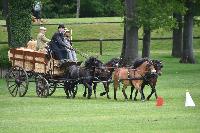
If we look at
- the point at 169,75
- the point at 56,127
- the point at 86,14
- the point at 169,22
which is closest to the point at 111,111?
the point at 56,127

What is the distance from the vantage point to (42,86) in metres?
29.8

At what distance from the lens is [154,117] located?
2153 centimetres

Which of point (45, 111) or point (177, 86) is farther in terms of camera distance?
point (177, 86)

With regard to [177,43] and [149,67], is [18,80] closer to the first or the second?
[149,67]

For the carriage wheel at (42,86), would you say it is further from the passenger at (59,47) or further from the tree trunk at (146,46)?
the tree trunk at (146,46)

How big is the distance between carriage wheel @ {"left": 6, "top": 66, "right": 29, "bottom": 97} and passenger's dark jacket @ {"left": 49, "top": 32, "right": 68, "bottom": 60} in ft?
3.98

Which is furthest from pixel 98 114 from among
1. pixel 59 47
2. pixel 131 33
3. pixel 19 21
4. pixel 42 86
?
pixel 131 33

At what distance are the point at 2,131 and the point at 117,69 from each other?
10.3m

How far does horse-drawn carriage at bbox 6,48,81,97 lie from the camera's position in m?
29.7

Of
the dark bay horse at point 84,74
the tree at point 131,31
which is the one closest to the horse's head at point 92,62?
the dark bay horse at point 84,74

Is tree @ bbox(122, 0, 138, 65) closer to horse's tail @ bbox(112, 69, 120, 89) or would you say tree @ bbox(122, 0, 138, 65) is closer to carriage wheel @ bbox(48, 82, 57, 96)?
carriage wheel @ bbox(48, 82, 57, 96)

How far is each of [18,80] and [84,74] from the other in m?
2.44

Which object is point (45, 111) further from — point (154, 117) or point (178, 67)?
point (178, 67)

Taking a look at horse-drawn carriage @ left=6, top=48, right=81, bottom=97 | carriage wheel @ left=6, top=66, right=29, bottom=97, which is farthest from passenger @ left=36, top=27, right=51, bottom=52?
carriage wheel @ left=6, top=66, right=29, bottom=97
